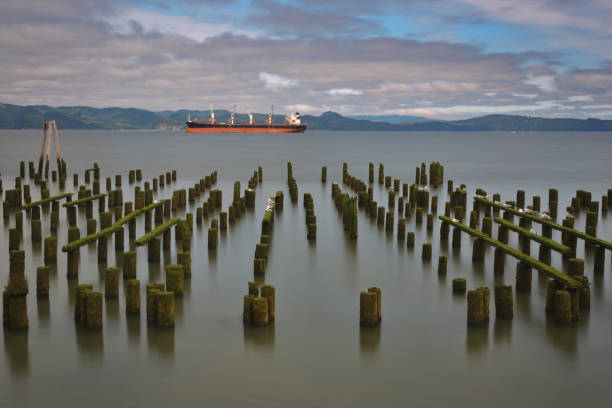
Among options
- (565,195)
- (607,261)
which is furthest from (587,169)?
(607,261)

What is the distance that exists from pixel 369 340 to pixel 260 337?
5.79 feet

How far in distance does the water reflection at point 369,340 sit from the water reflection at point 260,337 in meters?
1.43

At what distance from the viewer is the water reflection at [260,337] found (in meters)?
9.26

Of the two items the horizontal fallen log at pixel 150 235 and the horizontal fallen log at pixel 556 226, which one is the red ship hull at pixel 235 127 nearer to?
the horizontal fallen log at pixel 556 226

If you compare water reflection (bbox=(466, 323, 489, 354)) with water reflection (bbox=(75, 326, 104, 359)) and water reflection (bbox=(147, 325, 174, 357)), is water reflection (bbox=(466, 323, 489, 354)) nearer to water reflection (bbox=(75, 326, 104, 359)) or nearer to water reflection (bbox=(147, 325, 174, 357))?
water reflection (bbox=(147, 325, 174, 357))

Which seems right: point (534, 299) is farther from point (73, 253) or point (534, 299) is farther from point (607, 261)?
point (73, 253)

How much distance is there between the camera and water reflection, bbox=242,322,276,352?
364 inches

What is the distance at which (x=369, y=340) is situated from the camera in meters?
9.53

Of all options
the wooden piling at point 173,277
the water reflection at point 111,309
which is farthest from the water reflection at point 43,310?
the wooden piling at point 173,277

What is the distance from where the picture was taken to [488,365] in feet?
29.0

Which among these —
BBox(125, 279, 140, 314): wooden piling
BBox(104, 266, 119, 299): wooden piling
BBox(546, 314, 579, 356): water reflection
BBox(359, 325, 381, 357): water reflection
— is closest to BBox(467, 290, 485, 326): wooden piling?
BBox(546, 314, 579, 356): water reflection

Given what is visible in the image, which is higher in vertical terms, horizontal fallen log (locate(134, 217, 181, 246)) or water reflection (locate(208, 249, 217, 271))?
horizontal fallen log (locate(134, 217, 181, 246))

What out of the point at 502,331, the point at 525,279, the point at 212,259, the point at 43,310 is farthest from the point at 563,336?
the point at 43,310

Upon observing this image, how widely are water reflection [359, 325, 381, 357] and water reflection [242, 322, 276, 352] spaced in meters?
1.43
